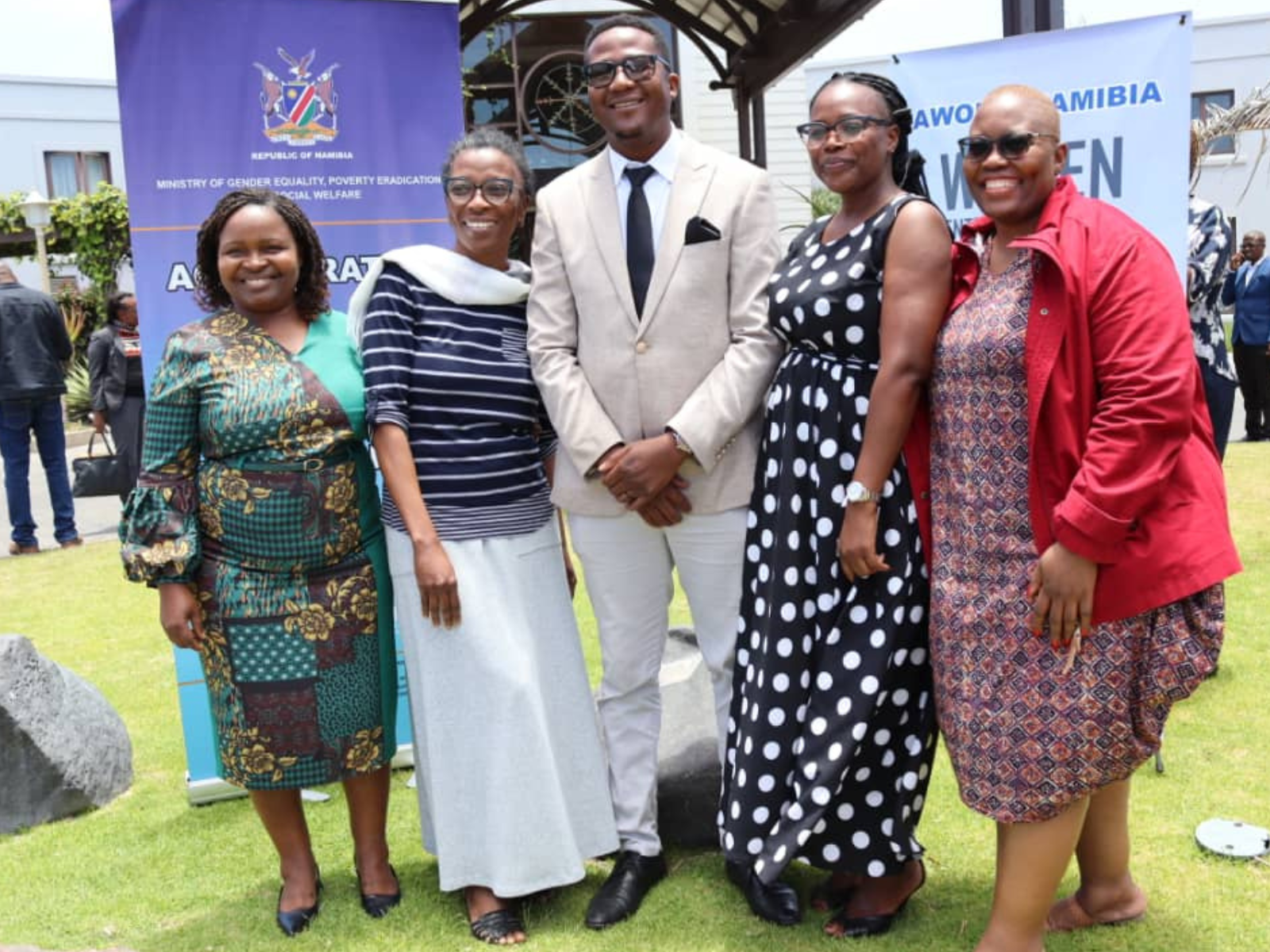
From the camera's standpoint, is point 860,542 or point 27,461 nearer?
point 860,542

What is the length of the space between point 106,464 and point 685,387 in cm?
625

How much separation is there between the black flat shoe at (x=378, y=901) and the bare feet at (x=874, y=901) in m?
1.15

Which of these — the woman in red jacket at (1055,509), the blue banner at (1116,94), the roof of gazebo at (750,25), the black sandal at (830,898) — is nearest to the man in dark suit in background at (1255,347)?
the roof of gazebo at (750,25)

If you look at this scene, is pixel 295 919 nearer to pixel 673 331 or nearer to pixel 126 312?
pixel 673 331

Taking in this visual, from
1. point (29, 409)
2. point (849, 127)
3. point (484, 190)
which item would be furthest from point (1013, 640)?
point (29, 409)

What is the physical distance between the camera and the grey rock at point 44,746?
4.00 m

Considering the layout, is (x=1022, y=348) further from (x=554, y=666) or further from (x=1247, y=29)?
(x=1247, y=29)

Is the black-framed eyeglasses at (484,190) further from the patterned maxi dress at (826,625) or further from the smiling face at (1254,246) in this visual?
the smiling face at (1254,246)

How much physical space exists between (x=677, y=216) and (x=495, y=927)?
184cm

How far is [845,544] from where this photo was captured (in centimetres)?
280

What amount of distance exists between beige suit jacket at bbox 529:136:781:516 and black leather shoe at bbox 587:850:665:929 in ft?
3.17

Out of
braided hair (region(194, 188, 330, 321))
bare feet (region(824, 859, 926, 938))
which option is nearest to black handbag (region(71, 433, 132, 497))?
braided hair (region(194, 188, 330, 321))

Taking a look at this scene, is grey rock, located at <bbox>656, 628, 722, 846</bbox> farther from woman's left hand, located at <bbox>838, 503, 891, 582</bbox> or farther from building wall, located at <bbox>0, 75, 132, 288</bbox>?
building wall, located at <bbox>0, 75, 132, 288</bbox>

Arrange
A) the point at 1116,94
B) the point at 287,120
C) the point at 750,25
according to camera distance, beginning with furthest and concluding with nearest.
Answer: the point at 750,25 → the point at 287,120 → the point at 1116,94
